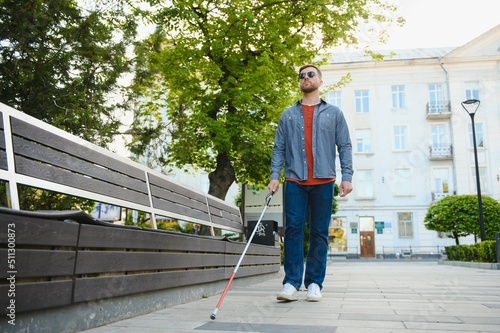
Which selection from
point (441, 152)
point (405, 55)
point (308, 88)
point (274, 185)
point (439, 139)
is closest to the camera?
point (274, 185)

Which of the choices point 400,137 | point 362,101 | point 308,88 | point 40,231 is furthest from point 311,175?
point 362,101

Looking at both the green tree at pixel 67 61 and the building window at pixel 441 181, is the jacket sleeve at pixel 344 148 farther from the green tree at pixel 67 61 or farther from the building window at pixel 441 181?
the building window at pixel 441 181

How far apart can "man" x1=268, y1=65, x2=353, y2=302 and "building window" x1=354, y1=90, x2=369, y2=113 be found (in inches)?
1246

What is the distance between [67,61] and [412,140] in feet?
104

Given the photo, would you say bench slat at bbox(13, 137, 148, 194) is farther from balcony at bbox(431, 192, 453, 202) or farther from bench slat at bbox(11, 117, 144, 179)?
balcony at bbox(431, 192, 453, 202)

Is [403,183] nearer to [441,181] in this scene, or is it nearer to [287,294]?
[441,181]

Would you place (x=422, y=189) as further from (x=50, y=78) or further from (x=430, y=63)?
(x=50, y=78)

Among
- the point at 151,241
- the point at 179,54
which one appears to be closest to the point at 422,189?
the point at 179,54

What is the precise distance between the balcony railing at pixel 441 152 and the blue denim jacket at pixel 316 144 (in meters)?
31.6

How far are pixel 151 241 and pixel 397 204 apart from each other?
1264 inches

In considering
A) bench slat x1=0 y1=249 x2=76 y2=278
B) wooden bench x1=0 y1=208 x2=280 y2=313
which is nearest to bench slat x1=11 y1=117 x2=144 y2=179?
wooden bench x1=0 y1=208 x2=280 y2=313

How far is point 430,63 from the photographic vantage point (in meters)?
34.2

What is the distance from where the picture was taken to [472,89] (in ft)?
108

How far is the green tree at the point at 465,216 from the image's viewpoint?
22500 mm
